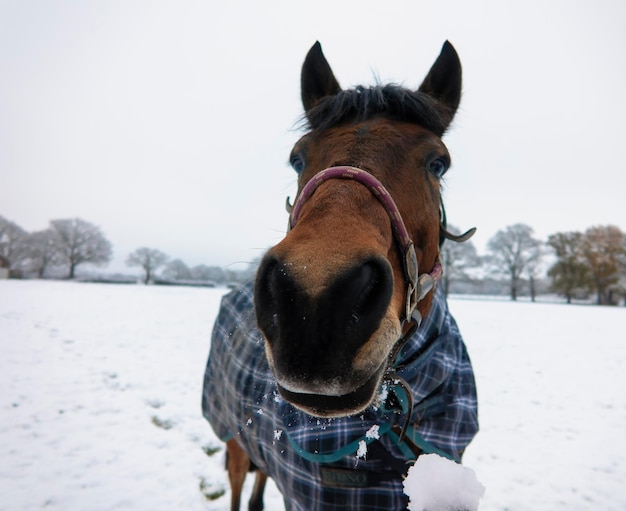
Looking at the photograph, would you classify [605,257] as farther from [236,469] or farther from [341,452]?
[341,452]

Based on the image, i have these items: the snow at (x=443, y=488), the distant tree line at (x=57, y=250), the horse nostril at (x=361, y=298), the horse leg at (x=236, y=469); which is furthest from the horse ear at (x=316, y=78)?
the distant tree line at (x=57, y=250)

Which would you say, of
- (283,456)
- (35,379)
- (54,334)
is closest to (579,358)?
(283,456)

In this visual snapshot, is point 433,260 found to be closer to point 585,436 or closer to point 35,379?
point 585,436

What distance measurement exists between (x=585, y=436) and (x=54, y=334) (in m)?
11.4

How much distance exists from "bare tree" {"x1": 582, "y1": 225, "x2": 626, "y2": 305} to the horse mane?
47445mm

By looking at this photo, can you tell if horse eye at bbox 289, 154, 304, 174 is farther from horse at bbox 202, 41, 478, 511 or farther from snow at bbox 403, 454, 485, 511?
snow at bbox 403, 454, 485, 511

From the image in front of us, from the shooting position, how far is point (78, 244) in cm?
5400

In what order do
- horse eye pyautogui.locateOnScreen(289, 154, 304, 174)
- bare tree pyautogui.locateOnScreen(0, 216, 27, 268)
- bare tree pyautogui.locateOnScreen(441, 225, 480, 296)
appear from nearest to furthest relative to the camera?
horse eye pyautogui.locateOnScreen(289, 154, 304, 174) → bare tree pyautogui.locateOnScreen(441, 225, 480, 296) → bare tree pyautogui.locateOnScreen(0, 216, 27, 268)

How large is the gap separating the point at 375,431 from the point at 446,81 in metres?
2.16

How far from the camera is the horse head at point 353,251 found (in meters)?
0.94

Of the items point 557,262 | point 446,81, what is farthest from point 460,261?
point 446,81

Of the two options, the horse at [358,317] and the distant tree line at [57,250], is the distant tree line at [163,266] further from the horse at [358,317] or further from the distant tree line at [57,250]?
the horse at [358,317]

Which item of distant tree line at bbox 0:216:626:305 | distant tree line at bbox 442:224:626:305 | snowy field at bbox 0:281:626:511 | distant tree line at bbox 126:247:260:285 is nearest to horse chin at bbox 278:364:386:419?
snowy field at bbox 0:281:626:511

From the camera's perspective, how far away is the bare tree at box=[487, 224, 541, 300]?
4341 centimetres
